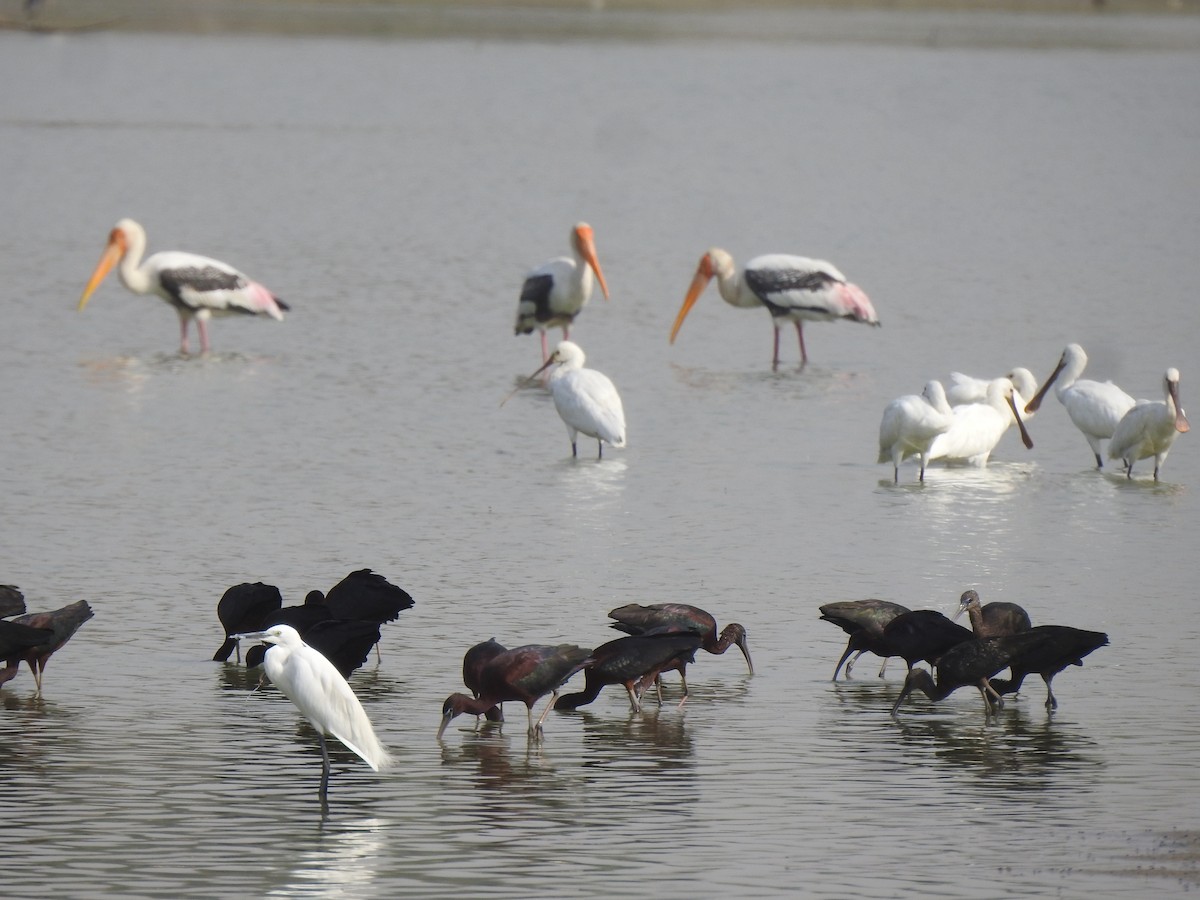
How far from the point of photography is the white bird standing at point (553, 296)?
55.4 ft

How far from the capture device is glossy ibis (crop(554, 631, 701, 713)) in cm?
736

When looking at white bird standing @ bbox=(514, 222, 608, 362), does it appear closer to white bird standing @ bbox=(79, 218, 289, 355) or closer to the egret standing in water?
white bird standing @ bbox=(79, 218, 289, 355)

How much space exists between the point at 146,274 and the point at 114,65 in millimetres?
38808

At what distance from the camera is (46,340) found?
16656 millimetres

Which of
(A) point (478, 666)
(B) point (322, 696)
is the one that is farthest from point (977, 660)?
(B) point (322, 696)

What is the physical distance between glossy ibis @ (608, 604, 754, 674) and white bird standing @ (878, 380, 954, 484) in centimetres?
413

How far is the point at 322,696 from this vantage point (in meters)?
6.48

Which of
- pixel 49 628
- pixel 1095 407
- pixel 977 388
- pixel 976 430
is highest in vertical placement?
pixel 977 388

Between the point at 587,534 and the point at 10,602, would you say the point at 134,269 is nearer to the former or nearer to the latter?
the point at 587,534

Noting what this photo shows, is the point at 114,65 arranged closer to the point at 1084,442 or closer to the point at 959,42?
the point at 959,42

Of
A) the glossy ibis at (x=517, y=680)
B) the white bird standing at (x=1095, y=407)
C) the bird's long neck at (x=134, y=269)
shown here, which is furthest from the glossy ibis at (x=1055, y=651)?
the bird's long neck at (x=134, y=269)

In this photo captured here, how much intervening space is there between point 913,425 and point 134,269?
26.9ft

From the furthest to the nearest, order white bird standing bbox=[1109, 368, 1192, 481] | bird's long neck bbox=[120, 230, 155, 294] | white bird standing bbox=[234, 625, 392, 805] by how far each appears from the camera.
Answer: bird's long neck bbox=[120, 230, 155, 294] → white bird standing bbox=[1109, 368, 1192, 481] → white bird standing bbox=[234, 625, 392, 805]

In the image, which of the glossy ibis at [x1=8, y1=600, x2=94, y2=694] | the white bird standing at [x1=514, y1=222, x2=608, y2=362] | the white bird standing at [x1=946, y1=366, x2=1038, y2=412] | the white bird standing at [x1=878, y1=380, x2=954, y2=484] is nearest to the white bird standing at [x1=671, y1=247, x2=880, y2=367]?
the white bird standing at [x1=514, y1=222, x2=608, y2=362]
